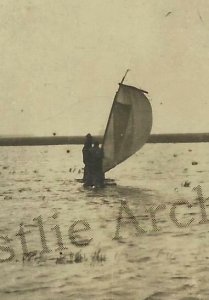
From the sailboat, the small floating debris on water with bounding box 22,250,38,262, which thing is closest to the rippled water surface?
the small floating debris on water with bounding box 22,250,38,262

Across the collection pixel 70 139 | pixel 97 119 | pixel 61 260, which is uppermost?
pixel 97 119

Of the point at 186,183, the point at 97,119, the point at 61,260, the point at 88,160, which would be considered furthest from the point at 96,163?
the point at 61,260

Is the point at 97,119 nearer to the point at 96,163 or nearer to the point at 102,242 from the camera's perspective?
the point at 96,163

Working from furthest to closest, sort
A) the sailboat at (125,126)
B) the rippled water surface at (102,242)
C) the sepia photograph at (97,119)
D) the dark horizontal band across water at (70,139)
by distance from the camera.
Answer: the sailboat at (125,126), the dark horizontal band across water at (70,139), the sepia photograph at (97,119), the rippled water surface at (102,242)

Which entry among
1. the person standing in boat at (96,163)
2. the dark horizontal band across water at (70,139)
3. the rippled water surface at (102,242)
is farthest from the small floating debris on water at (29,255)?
the person standing in boat at (96,163)

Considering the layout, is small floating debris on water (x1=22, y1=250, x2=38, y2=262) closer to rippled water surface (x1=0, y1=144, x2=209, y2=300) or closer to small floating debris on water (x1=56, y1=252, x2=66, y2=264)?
rippled water surface (x1=0, y1=144, x2=209, y2=300)

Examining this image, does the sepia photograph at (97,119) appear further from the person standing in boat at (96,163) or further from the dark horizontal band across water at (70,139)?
the person standing in boat at (96,163)
